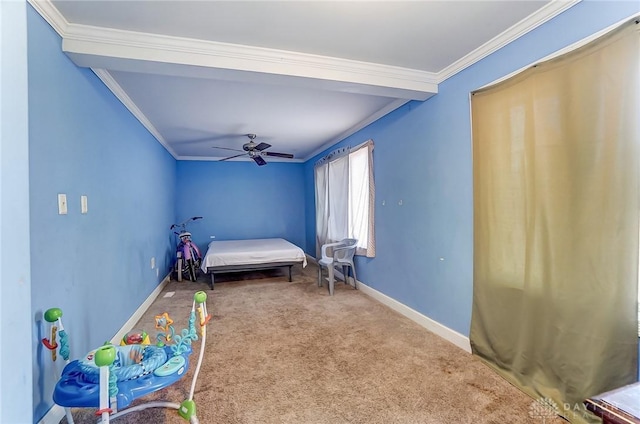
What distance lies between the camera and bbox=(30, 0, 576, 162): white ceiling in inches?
67.9

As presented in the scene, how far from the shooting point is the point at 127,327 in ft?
9.39

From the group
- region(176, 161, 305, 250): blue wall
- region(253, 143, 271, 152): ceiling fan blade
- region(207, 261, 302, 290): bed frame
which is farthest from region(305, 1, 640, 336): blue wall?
region(176, 161, 305, 250): blue wall

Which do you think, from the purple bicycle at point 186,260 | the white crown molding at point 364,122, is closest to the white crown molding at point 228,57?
the white crown molding at point 364,122

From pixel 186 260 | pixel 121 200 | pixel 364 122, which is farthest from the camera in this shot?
pixel 186 260

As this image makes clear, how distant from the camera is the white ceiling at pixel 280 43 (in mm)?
1724

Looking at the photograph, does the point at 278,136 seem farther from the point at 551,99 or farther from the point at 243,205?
the point at 551,99

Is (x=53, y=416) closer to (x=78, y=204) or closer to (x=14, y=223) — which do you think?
(x=78, y=204)

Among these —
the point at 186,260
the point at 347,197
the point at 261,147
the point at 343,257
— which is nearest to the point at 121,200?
the point at 261,147

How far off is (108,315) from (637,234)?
3456mm

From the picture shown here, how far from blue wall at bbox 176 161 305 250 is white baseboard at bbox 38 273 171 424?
1.70 metres

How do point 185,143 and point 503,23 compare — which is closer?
point 503,23

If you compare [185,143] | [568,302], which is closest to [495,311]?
[568,302]

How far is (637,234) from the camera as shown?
141 centimetres

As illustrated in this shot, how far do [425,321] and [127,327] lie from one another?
9.39 feet
